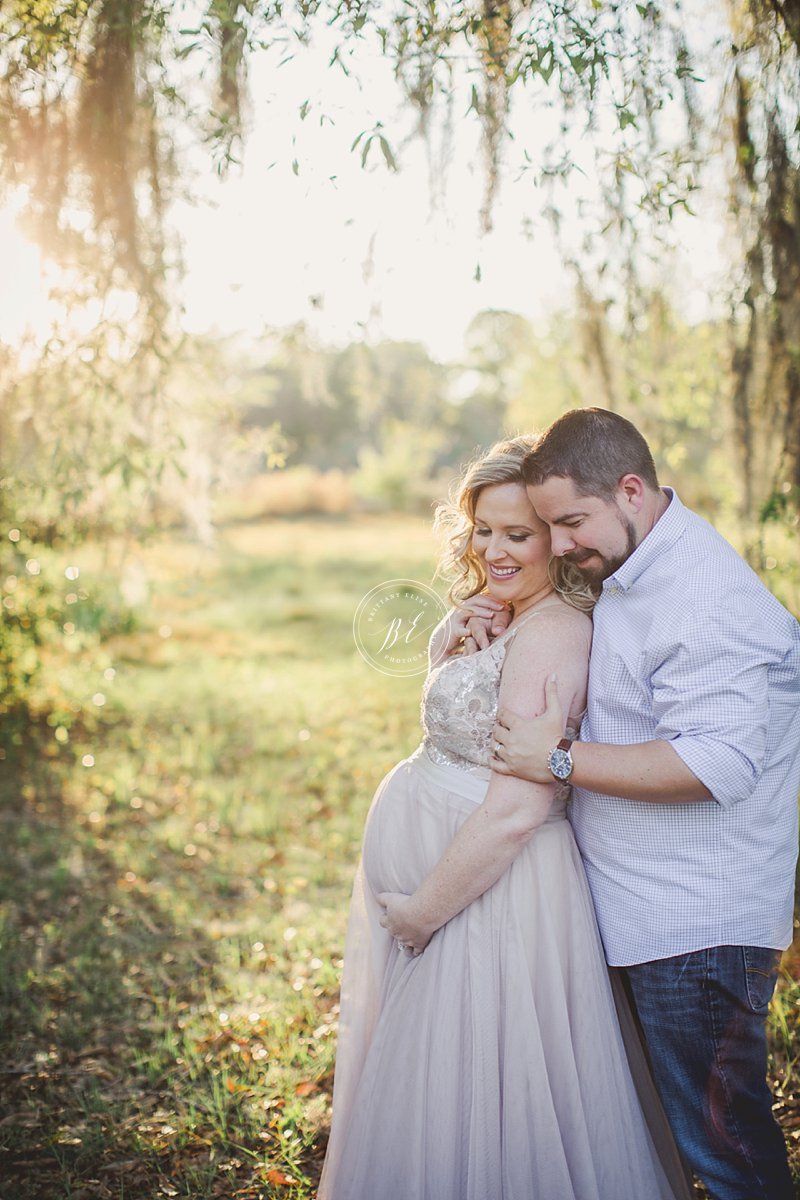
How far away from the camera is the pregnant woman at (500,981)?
2240 millimetres

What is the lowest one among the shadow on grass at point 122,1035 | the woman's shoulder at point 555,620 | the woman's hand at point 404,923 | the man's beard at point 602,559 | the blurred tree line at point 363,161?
the shadow on grass at point 122,1035

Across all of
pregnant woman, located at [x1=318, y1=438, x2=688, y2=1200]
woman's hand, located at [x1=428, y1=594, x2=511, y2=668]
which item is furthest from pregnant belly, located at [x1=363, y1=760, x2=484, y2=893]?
woman's hand, located at [x1=428, y1=594, x2=511, y2=668]

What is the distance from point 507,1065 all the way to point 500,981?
20 centimetres

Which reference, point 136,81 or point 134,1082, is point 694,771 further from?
point 136,81

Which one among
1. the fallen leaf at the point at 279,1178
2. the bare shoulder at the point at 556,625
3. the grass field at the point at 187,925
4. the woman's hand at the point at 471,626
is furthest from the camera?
the grass field at the point at 187,925

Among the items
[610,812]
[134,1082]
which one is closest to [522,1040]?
[610,812]

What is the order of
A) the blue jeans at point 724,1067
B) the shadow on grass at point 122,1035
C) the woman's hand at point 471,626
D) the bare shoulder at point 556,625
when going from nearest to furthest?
1. the blue jeans at point 724,1067
2. the bare shoulder at point 556,625
3. the woman's hand at point 471,626
4. the shadow on grass at point 122,1035

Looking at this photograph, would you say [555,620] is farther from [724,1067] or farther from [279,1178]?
[279,1178]

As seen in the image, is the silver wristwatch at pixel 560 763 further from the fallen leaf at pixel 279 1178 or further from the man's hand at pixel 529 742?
the fallen leaf at pixel 279 1178

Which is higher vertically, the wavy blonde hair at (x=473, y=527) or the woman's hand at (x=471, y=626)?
the wavy blonde hair at (x=473, y=527)

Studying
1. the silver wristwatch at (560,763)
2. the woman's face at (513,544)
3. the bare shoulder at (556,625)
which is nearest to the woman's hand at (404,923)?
the silver wristwatch at (560,763)

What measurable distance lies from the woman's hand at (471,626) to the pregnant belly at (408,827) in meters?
0.36

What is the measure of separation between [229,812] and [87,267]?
388cm

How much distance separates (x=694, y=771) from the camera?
6.43 ft
